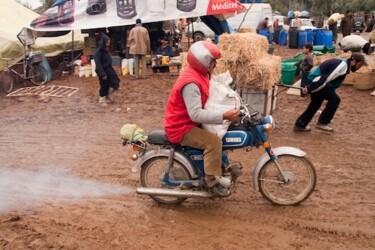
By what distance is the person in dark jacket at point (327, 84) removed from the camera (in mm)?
7102

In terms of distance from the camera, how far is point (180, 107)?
4.44 metres

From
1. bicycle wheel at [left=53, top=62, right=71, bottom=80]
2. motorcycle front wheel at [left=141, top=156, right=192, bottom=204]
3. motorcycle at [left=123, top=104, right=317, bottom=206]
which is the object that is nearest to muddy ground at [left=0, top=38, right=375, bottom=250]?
motorcycle front wheel at [left=141, top=156, right=192, bottom=204]

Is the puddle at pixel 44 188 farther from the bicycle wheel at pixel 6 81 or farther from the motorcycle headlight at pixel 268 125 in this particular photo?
the bicycle wheel at pixel 6 81

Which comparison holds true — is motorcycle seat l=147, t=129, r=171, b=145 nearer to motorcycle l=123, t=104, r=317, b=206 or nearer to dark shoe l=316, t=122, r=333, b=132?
motorcycle l=123, t=104, r=317, b=206

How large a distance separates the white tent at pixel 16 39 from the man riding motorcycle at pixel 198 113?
10484 mm

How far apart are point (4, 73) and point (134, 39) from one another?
4301 mm

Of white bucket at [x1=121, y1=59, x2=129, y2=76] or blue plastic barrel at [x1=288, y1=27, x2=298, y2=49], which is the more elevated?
blue plastic barrel at [x1=288, y1=27, x2=298, y2=49]

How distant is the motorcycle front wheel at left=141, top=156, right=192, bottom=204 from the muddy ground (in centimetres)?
12

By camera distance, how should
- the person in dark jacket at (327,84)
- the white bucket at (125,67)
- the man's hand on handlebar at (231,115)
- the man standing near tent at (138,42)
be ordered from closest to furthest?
the man's hand on handlebar at (231,115) < the person in dark jacket at (327,84) < the man standing near tent at (138,42) < the white bucket at (125,67)

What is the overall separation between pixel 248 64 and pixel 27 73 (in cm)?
871

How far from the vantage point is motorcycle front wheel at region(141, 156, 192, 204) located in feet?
15.7

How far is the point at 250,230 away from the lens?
4.37 m

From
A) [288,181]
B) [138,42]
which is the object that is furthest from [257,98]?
[138,42]

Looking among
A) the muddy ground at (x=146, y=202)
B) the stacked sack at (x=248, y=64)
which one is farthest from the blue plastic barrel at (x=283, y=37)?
the stacked sack at (x=248, y=64)
